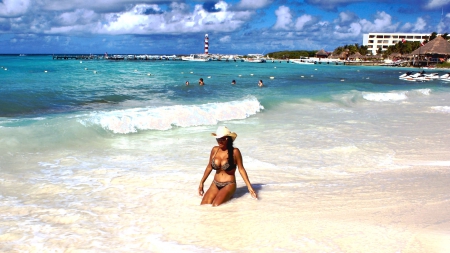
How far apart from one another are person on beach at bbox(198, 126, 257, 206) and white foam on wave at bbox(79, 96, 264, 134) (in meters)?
7.26

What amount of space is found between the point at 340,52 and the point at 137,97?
102 meters

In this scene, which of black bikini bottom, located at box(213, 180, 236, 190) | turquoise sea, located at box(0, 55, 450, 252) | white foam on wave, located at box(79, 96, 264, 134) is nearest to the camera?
turquoise sea, located at box(0, 55, 450, 252)

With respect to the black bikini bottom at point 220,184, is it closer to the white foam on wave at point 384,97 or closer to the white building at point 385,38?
the white foam on wave at point 384,97

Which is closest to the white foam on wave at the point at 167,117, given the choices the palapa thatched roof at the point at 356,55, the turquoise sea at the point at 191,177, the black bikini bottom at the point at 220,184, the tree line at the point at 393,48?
the turquoise sea at the point at 191,177

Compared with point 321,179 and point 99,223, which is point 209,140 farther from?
point 99,223

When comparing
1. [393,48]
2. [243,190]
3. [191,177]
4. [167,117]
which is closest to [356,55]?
[393,48]

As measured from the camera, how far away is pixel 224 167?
5.64m

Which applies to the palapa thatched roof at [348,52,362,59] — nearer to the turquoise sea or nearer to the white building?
the white building

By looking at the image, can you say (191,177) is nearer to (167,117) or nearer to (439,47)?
(167,117)

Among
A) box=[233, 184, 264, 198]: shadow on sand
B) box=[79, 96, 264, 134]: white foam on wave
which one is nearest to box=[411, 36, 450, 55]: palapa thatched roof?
box=[79, 96, 264, 134]: white foam on wave

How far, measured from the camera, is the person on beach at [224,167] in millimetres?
5527

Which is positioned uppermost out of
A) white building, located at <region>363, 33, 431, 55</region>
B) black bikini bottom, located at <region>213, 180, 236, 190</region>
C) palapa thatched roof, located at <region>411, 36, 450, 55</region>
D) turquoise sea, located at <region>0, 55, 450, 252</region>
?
white building, located at <region>363, 33, 431, 55</region>

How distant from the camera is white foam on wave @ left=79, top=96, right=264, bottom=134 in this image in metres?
12.5

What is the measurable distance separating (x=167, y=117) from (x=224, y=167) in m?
8.56
